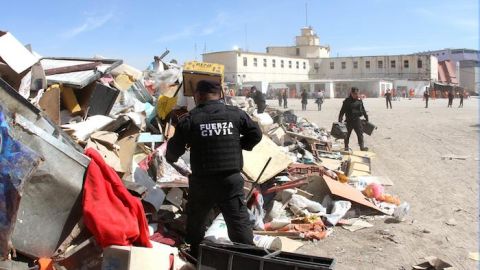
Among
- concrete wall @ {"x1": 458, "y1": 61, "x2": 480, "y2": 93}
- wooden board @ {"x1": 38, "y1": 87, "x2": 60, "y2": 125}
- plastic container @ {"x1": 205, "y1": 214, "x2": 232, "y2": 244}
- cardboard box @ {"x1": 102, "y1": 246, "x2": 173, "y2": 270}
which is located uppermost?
concrete wall @ {"x1": 458, "y1": 61, "x2": 480, "y2": 93}

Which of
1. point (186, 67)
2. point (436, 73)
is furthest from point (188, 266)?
point (436, 73)

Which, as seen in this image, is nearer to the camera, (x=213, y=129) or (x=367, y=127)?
(x=213, y=129)

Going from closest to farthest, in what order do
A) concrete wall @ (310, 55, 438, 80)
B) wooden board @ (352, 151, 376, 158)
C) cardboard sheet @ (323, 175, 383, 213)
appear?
cardboard sheet @ (323, 175, 383, 213) < wooden board @ (352, 151, 376, 158) < concrete wall @ (310, 55, 438, 80)

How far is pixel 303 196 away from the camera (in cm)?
652

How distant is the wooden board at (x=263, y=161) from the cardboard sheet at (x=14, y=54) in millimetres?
2777

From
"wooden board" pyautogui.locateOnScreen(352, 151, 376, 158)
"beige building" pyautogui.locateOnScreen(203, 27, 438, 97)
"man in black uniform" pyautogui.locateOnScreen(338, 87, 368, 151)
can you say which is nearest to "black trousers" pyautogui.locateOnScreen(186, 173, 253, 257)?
"wooden board" pyautogui.locateOnScreen(352, 151, 376, 158)

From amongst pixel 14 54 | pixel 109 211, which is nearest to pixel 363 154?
pixel 14 54

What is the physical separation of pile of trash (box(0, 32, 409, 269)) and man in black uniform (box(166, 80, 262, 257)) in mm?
298

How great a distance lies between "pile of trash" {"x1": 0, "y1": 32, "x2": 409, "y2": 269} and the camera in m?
3.70

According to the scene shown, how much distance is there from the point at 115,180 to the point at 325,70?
81992 mm

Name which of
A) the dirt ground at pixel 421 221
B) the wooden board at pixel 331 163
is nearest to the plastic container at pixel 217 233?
the dirt ground at pixel 421 221

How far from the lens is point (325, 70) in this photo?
83750 millimetres

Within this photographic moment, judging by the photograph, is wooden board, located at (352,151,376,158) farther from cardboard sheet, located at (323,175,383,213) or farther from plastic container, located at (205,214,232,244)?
plastic container, located at (205,214,232,244)

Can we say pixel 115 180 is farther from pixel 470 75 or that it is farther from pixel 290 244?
pixel 470 75
